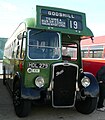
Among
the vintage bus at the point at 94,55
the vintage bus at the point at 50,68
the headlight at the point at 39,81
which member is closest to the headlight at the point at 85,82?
the vintage bus at the point at 50,68

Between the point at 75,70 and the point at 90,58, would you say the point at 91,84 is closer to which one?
the point at 75,70

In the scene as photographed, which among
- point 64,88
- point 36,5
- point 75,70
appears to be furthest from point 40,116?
point 36,5

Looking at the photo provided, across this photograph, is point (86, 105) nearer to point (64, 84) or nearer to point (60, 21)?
point (64, 84)

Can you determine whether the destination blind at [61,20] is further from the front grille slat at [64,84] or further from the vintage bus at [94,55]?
the vintage bus at [94,55]

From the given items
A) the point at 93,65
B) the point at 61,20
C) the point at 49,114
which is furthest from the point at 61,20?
the point at 93,65

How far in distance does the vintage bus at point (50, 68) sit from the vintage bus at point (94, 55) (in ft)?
15.3

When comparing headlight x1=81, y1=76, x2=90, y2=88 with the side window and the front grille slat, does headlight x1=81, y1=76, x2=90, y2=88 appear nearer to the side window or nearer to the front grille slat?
the front grille slat

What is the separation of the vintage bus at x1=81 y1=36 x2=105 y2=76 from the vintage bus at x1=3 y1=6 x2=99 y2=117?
4.66 meters

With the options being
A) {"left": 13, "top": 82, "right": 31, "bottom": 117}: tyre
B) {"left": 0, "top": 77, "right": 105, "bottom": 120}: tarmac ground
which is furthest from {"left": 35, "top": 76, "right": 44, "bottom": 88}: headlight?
{"left": 0, "top": 77, "right": 105, "bottom": 120}: tarmac ground

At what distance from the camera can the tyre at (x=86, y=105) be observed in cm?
641

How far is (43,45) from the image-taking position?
246 inches

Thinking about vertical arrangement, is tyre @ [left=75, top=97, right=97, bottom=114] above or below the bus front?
below

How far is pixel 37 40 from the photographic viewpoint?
6188mm

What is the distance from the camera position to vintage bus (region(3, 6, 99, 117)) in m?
5.96
